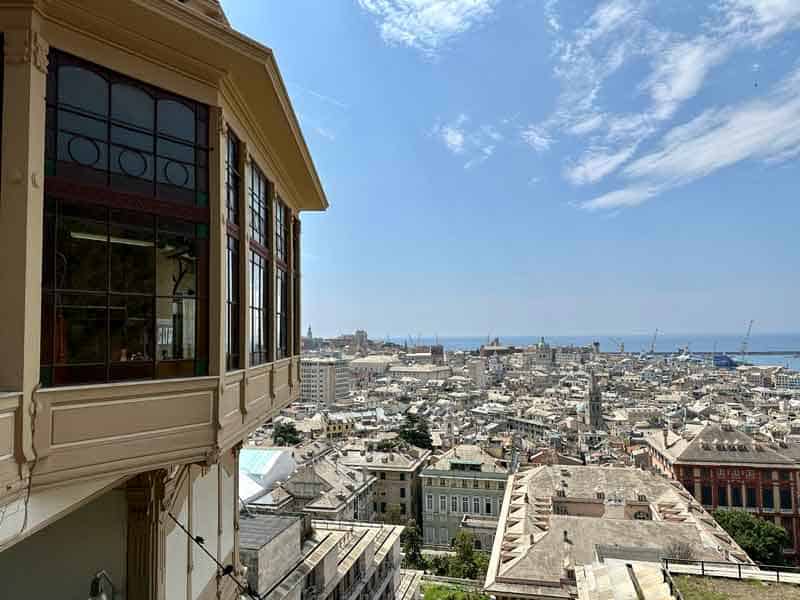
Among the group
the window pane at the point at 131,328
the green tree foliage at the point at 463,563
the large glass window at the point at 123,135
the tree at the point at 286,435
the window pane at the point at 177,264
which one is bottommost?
the green tree foliage at the point at 463,563

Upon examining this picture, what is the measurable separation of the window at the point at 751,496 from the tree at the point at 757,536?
6789mm

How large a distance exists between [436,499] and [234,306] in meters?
56.3

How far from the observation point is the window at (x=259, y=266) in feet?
24.4

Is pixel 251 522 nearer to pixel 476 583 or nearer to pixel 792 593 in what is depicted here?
pixel 792 593

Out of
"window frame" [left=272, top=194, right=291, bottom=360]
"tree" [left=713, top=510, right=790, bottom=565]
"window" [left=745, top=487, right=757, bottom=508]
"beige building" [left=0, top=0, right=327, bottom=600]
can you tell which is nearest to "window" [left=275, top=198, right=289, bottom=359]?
"window frame" [left=272, top=194, right=291, bottom=360]

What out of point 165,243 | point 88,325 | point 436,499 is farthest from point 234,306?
point 436,499

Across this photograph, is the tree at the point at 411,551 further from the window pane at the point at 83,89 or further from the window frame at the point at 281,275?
the window pane at the point at 83,89

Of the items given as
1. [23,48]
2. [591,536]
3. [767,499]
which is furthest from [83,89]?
[767,499]

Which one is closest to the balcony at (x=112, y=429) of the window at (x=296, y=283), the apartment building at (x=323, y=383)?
the window at (x=296, y=283)

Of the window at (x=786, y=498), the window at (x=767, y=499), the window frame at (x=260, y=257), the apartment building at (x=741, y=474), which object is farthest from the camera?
the window at (x=767, y=499)

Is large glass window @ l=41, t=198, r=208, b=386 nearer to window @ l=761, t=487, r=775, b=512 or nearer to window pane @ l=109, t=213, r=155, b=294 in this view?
window pane @ l=109, t=213, r=155, b=294

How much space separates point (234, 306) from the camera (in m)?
6.50

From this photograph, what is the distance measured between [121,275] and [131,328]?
1.61 ft

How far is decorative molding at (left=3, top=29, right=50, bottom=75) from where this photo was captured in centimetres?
421
